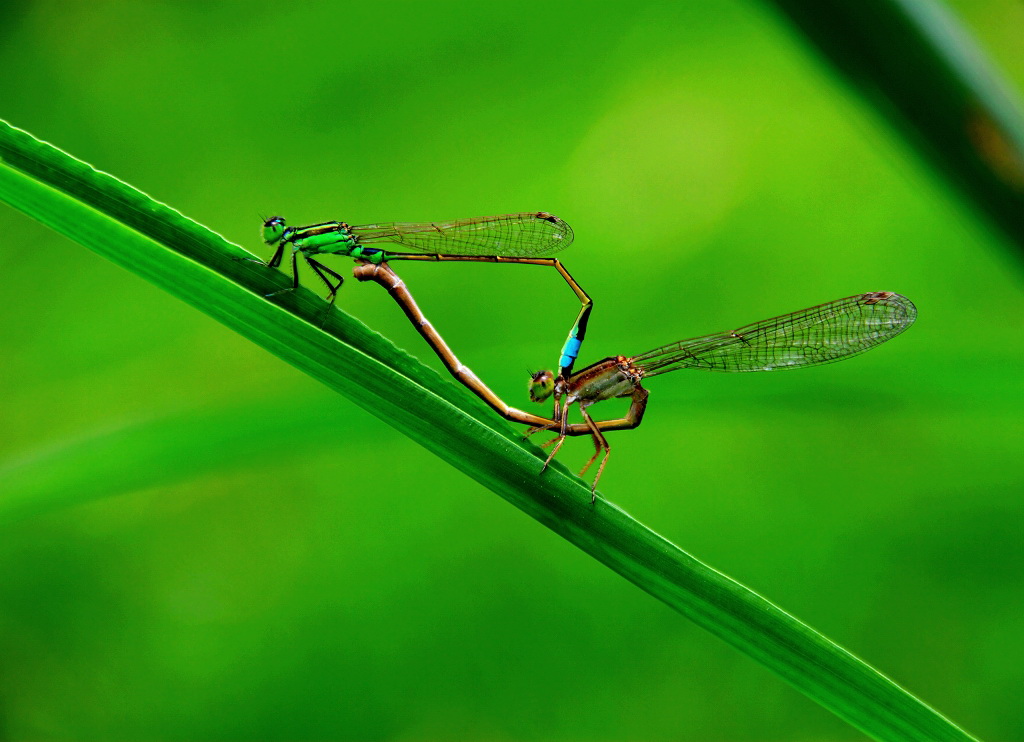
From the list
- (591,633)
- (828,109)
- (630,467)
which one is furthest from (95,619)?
(828,109)

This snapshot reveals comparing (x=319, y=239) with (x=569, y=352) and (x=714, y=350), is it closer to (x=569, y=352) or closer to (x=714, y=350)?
(x=569, y=352)

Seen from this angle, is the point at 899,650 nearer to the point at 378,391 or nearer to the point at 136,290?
the point at 378,391

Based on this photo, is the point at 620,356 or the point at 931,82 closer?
the point at 931,82

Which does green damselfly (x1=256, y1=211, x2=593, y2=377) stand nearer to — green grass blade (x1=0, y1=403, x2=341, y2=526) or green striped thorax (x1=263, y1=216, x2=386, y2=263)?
green striped thorax (x1=263, y1=216, x2=386, y2=263)

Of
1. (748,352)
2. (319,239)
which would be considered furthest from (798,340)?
(319,239)

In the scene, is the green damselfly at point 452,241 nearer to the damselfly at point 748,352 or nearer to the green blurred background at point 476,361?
the damselfly at point 748,352

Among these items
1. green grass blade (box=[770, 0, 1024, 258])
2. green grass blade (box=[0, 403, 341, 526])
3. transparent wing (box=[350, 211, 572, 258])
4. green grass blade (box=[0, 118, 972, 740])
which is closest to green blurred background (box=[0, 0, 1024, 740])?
transparent wing (box=[350, 211, 572, 258])

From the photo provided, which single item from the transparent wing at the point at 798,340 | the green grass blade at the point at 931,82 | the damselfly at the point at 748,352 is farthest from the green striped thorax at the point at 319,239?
the green grass blade at the point at 931,82
